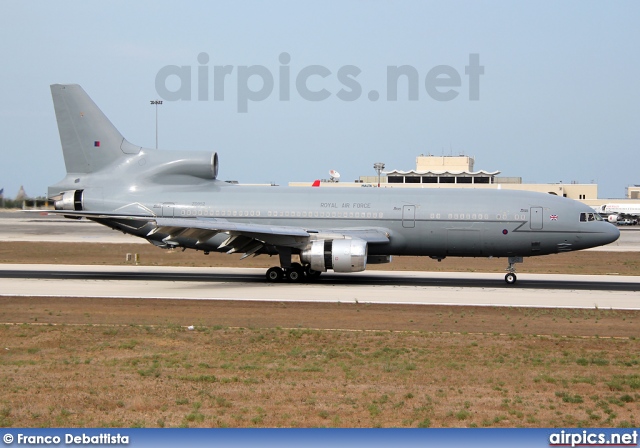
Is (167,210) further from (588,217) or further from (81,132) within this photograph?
(588,217)

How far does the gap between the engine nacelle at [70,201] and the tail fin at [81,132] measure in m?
1.58

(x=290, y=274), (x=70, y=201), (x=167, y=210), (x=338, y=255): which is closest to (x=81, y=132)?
(x=70, y=201)

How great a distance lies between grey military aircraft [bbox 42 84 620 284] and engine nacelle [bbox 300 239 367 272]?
0.04 m

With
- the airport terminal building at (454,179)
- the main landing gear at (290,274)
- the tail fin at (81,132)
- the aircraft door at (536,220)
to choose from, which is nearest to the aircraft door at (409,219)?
the main landing gear at (290,274)

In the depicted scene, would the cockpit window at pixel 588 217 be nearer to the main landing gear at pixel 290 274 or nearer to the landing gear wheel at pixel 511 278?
the landing gear wheel at pixel 511 278

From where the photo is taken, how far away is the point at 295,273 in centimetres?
3447

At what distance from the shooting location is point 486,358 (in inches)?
705

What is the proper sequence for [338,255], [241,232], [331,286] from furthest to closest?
[331,286], [241,232], [338,255]

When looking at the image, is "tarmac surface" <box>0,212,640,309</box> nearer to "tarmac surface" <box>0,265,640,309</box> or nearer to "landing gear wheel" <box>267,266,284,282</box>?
"tarmac surface" <box>0,265,640,309</box>

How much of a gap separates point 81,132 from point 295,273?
12667mm

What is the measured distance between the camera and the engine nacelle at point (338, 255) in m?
31.6

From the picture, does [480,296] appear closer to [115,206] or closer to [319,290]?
[319,290]

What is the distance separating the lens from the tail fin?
121 feet

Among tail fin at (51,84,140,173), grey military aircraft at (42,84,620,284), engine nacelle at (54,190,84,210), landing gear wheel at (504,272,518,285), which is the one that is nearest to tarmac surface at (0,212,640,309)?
landing gear wheel at (504,272,518,285)
